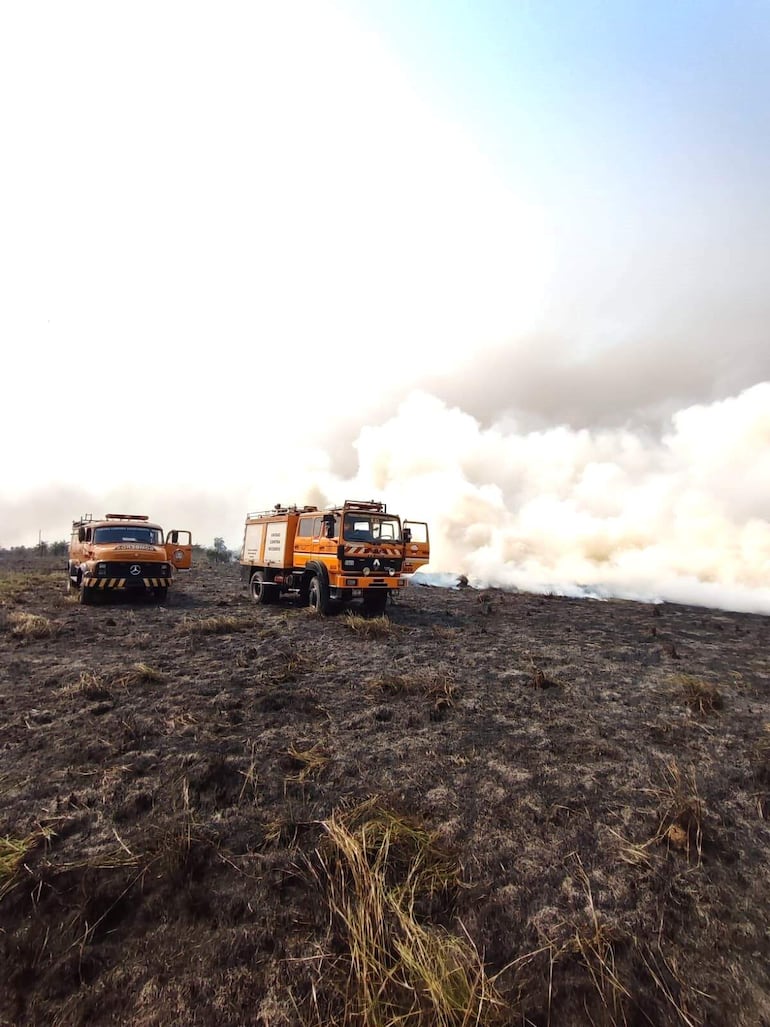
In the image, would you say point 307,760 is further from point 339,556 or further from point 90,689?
point 339,556

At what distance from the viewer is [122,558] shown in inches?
613

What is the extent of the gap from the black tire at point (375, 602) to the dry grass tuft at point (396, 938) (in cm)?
1102

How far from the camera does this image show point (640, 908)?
3195mm

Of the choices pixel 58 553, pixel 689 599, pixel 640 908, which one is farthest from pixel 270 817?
pixel 58 553

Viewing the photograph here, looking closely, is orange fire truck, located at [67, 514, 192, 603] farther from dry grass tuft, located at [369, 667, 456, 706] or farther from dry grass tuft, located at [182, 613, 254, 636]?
dry grass tuft, located at [369, 667, 456, 706]

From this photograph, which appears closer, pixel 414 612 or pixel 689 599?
pixel 414 612

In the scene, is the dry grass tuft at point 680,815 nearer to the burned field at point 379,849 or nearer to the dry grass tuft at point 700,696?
the burned field at point 379,849

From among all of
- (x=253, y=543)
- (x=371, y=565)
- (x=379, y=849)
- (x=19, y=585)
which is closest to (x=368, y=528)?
(x=371, y=565)

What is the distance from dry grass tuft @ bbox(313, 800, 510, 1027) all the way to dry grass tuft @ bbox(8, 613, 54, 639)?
31.6ft

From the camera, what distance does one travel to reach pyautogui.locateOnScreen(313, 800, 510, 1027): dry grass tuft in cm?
242

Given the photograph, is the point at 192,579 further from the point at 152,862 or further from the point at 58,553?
the point at 58,553

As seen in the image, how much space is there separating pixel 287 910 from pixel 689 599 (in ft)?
92.2

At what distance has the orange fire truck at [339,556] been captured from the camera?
45.5 ft

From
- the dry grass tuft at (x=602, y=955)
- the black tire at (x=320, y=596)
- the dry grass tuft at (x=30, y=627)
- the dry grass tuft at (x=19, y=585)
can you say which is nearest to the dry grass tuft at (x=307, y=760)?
the dry grass tuft at (x=602, y=955)
